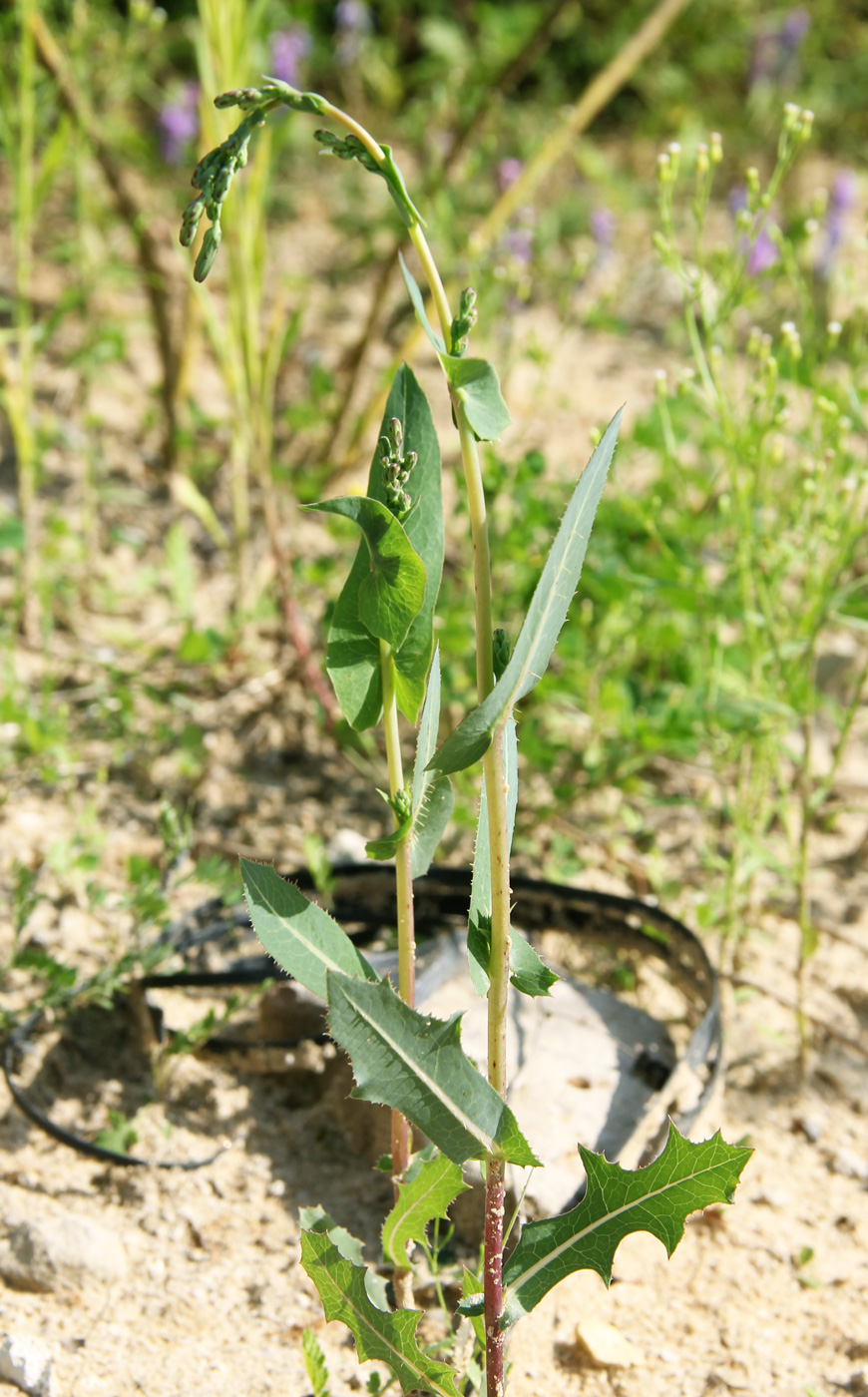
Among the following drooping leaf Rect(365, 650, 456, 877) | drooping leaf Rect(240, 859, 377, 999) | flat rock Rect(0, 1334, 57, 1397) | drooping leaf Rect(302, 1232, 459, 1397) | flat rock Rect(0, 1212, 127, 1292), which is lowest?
flat rock Rect(0, 1212, 127, 1292)

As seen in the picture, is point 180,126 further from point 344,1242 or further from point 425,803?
point 344,1242

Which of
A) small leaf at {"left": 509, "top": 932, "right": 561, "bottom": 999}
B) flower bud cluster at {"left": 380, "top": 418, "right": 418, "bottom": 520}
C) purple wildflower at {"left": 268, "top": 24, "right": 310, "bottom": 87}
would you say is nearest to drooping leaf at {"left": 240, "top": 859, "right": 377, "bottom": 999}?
small leaf at {"left": 509, "top": 932, "right": 561, "bottom": 999}

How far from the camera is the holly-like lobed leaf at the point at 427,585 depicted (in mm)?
1115

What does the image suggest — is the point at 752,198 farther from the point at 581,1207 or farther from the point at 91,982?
→ the point at 91,982

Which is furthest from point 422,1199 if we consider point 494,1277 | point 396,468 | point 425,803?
point 396,468

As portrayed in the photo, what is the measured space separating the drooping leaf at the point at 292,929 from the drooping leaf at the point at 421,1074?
0.17 ft

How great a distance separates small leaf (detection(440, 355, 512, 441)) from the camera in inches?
37.5

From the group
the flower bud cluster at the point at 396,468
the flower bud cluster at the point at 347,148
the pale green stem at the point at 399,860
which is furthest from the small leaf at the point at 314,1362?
the flower bud cluster at the point at 347,148

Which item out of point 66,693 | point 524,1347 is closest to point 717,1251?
point 524,1347

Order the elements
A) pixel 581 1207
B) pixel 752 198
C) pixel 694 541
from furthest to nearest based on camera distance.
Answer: pixel 694 541
pixel 752 198
pixel 581 1207

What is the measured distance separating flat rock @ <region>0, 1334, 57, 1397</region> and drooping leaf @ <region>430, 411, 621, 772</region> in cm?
87

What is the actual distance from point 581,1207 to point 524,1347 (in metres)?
0.42

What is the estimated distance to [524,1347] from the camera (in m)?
1.45

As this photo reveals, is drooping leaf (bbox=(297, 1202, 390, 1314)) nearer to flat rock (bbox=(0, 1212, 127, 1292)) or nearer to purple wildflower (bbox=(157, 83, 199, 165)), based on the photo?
flat rock (bbox=(0, 1212, 127, 1292))
